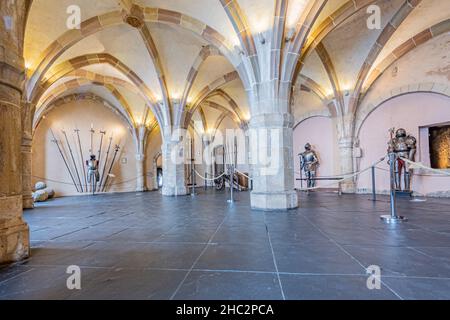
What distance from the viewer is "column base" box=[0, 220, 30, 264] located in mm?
2131

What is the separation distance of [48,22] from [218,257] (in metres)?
7.79

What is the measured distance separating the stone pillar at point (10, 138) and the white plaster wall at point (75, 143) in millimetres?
10834

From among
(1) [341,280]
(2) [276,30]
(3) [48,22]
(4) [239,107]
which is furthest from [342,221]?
(4) [239,107]

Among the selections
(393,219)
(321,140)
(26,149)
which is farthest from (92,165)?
(393,219)

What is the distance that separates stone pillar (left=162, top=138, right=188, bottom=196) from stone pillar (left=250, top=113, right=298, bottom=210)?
4.76 metres

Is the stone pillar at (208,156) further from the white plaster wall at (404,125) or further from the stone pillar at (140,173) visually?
the white plaster wall at (404,125)

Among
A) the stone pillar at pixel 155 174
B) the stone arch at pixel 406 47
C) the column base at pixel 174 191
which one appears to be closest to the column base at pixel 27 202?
the column base at pixel 174 191

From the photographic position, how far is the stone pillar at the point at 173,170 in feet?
30.1

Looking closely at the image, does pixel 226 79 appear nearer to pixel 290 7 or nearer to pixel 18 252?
pixel 290 7

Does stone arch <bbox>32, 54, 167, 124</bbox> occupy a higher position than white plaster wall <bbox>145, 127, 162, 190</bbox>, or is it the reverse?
stone arch <bbox>32, 54, 167, 124</bbox>

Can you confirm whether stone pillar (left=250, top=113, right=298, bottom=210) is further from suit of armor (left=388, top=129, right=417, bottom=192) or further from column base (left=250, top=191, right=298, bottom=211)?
suit of armor (left=388, top=129, right=417, bottom=192)

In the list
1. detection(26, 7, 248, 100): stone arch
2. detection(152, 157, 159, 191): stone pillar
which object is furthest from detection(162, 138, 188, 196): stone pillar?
detection(152, 157, 159, 191): stone pillar

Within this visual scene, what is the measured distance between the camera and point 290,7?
16.1ft

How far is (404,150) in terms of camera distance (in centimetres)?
707
